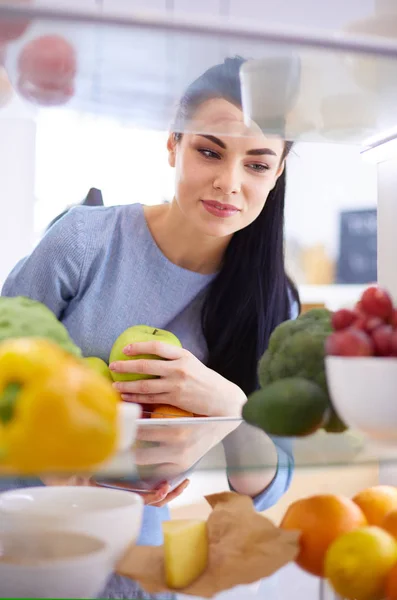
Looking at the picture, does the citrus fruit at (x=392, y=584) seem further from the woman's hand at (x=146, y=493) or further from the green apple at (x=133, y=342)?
the green apple at (x=133, y=342)

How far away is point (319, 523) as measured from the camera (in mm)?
624

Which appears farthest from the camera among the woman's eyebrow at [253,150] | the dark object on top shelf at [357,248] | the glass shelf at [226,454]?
the dark object on top shelf at [357,248]

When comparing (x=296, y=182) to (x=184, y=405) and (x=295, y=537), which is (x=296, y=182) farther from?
(x=295, y=537)

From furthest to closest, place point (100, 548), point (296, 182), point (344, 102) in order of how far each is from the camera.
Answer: point (296, 182), point (344, 102), point (100, 548)

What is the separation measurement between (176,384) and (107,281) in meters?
0.41

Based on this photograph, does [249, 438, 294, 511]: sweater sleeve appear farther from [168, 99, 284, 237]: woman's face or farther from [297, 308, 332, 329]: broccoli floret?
[168, 99, 284, 237]: woman's face

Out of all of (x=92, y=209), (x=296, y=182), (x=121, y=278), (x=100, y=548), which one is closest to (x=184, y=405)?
(x=121, y=278)

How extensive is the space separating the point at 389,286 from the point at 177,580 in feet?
1.49

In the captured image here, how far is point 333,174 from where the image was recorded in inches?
153

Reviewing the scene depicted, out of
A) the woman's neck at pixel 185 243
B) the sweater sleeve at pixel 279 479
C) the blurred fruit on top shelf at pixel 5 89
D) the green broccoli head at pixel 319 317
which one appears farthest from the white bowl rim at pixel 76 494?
the woman's neck at pixel 185 243

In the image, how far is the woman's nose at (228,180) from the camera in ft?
4.43

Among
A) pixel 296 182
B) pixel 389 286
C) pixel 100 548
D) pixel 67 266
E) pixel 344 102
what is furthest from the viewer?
pixel 296 182

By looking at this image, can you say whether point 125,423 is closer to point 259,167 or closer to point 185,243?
point 259,167

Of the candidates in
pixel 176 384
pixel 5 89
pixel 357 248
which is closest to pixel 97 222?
pixel 176 384
